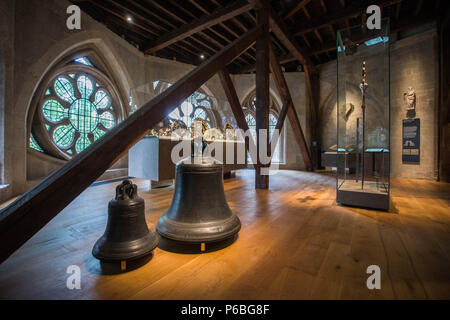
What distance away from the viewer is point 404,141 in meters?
7.28

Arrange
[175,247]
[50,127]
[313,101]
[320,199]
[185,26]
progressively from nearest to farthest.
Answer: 1. [175,247]
2. [320,199]
3. [50,127]
4. [185,26]
5. [313,101]

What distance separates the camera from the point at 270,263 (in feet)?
5.25

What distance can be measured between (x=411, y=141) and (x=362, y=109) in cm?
508

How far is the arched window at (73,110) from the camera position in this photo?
5.01 metres

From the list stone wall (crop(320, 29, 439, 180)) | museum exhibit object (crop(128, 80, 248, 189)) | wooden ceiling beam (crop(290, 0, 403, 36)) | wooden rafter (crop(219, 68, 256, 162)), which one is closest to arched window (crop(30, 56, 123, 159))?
museum exhibit object (crop(128, 80, 248, 189))

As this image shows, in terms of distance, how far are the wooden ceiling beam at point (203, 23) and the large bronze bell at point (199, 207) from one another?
199 inches

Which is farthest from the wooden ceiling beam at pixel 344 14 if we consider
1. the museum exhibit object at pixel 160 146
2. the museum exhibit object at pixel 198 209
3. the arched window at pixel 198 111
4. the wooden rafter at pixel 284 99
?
the museum exhibit object at pixel 198 209

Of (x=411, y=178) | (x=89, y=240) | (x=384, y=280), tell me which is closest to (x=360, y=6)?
(x=411, y=178)

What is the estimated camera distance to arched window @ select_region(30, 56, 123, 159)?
Result: 5.01 metres

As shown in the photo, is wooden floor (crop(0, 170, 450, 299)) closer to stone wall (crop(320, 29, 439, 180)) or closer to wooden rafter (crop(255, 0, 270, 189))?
wooden rafter (crop(255, 0, 270, 189))

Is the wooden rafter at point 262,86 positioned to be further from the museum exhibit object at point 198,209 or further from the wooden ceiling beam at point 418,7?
the wooden ceiling beam at point 418,7

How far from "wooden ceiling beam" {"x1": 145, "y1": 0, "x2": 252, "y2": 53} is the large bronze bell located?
5066mm
